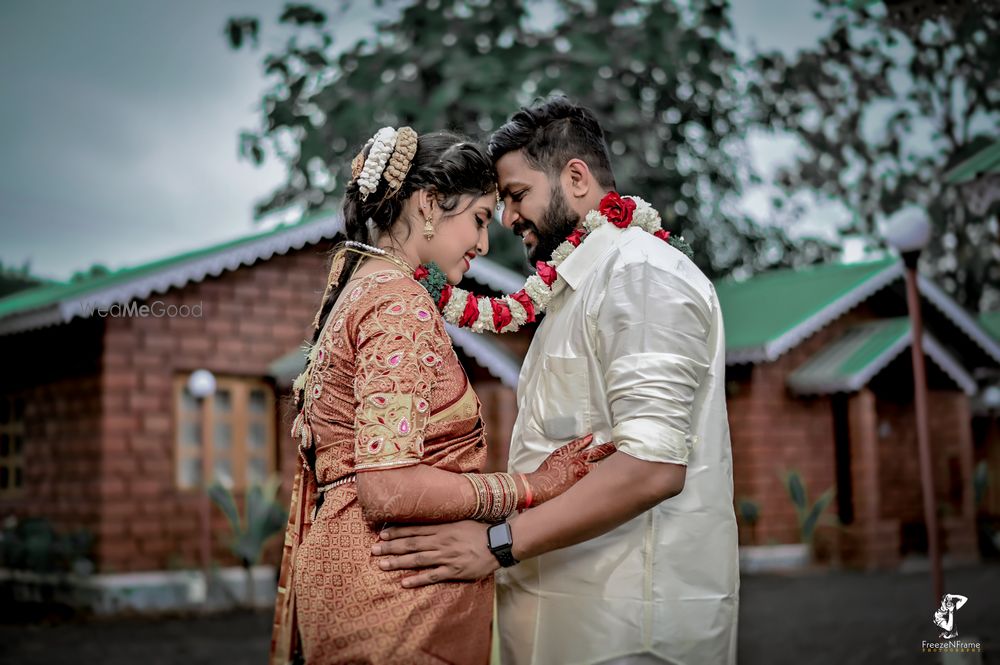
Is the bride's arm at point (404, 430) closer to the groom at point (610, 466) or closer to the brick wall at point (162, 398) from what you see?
the groom at point (610, 466)

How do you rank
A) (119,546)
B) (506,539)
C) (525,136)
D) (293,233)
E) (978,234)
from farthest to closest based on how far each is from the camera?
(978,234), (293,233), (119,546), (525,136), (506,539)

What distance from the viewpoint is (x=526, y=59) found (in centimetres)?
1611

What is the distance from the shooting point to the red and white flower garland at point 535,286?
295 cm

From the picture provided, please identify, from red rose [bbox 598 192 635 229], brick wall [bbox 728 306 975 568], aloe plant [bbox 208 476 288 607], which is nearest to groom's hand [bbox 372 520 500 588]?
red rose [bbox 598 192 635 229]

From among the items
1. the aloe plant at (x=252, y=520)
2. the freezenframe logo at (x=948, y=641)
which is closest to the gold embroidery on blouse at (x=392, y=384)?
the freezenframe logo at (x=948, y=641)

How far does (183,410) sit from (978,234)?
57.7 feet

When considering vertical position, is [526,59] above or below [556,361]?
above

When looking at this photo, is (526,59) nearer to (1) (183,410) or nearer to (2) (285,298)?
(2) (285,298)

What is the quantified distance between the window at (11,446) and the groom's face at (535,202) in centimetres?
1133

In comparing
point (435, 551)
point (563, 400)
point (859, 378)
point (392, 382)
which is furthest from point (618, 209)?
point (859, 378)

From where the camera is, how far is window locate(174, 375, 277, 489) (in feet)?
39.1

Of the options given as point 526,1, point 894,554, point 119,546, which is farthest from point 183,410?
point 894,554

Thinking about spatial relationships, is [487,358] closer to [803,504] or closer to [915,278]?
[915,278]

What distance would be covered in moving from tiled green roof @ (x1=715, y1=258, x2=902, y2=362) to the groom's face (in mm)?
12722
